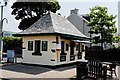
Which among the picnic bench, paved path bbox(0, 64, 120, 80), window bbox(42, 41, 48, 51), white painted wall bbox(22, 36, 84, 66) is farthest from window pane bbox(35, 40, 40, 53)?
the picnic bench

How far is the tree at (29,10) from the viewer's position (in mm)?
32906

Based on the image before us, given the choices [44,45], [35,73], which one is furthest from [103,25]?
[35,73]

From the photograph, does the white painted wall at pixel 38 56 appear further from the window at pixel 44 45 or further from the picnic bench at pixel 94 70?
the picnic bench at pixel 94 70

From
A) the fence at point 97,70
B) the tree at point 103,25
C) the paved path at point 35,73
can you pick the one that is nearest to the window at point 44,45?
the paved path at point 35,73

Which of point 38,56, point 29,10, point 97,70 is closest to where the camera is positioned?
point 97,70

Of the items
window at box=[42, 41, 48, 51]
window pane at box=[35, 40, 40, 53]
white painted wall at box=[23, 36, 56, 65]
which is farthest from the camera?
window pane at box=[35, 40, 40, 53]

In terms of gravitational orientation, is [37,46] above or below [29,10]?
below

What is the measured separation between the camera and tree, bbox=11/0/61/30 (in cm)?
3291

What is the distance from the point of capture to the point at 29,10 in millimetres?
33344

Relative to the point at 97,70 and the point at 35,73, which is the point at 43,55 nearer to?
the point at 35,73

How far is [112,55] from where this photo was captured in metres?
25.2

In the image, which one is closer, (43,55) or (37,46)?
(43,55)

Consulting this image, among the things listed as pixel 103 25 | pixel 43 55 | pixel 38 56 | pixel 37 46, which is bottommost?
pixel 38 56

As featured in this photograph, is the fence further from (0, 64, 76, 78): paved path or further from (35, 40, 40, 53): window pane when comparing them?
(35, 40, 40, 53): window pane
